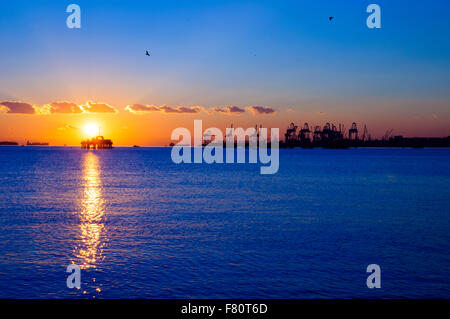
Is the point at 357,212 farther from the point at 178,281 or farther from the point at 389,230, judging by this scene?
the point at 178,281

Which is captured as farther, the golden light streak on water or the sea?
the golden light streak on water

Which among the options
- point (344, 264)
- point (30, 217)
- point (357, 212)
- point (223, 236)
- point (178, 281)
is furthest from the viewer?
point (357, 212)

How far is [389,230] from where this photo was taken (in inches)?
934

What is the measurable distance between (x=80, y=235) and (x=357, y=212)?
20.9 m

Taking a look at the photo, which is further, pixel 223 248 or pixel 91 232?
pixel 91 232

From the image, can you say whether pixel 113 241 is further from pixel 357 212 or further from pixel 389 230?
pixel 357 212

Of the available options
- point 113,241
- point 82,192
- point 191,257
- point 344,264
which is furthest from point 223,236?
point 82,192

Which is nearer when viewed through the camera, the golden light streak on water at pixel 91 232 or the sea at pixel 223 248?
the sea at pixel 223 248

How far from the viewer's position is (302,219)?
90.4 ft
